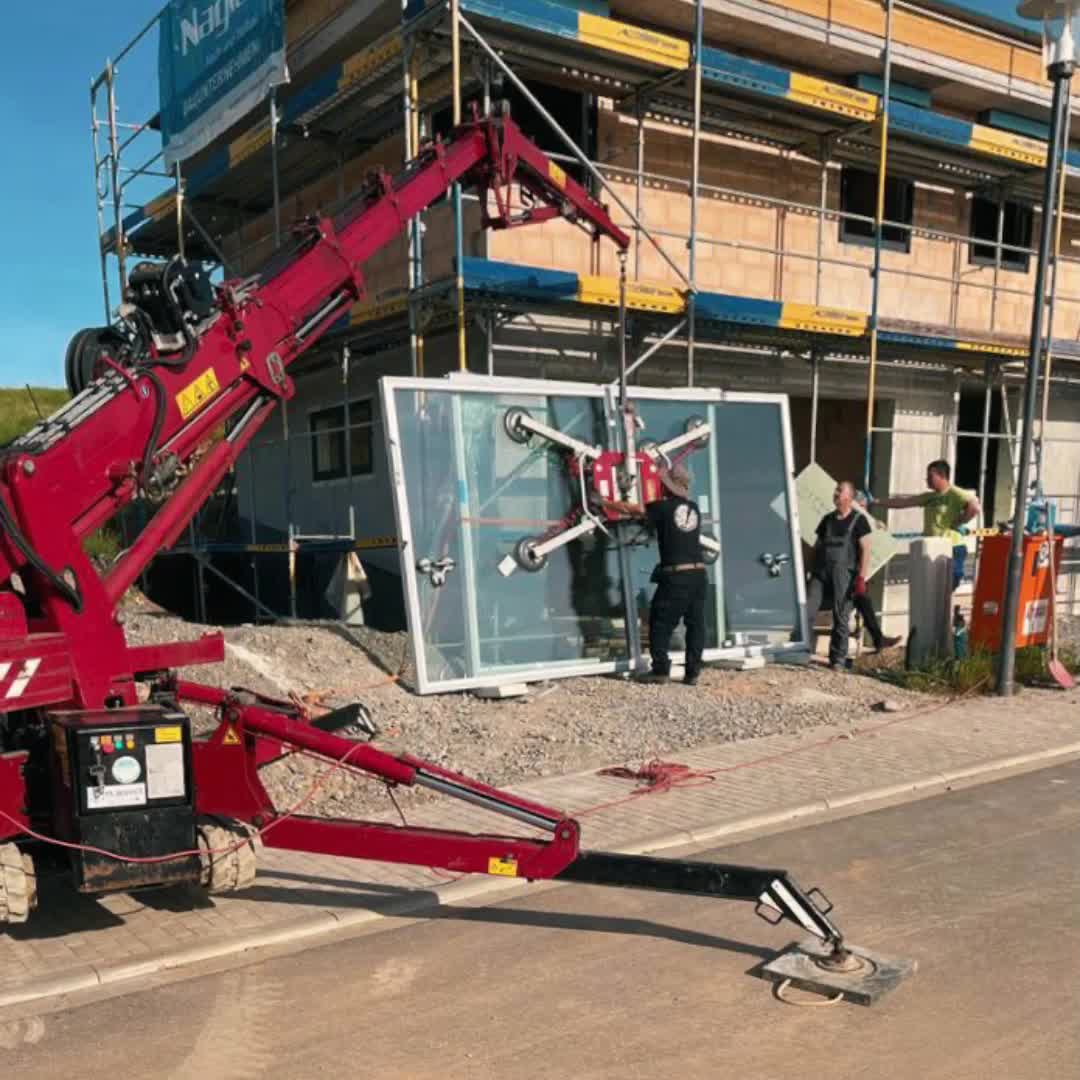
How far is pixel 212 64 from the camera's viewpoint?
38.4ft

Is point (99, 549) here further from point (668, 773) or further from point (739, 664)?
point (739, 664)

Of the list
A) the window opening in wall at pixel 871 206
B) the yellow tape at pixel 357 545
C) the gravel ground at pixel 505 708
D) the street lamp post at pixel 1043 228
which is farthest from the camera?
the window opening in wall at pixel 871 206

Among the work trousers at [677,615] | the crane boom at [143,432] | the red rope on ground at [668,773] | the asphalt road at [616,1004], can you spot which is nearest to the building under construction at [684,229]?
the work trousers at [677,615]

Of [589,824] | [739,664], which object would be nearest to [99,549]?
[589,824]

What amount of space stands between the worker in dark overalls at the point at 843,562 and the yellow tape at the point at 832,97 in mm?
4325

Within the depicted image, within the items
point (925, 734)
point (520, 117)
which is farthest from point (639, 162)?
point (925, 734)

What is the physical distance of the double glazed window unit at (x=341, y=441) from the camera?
1235 cm

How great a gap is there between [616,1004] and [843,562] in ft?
23.4

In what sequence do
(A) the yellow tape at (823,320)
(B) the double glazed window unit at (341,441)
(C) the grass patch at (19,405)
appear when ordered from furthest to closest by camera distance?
(C) the grass patch at (19,405), (B) the double glazed window unit at (341,441), (A) the yellow tape at (823,320)

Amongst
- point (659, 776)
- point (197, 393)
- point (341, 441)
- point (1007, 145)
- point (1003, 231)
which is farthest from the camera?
point (1003, 231)

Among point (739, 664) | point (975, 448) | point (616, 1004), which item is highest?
point (975, 448)

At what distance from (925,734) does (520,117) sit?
7479mm

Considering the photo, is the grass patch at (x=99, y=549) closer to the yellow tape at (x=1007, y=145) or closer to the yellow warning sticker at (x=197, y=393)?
the yellow warning sticker at (x=197, y=393)

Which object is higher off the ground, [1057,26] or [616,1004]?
[1057,26]
